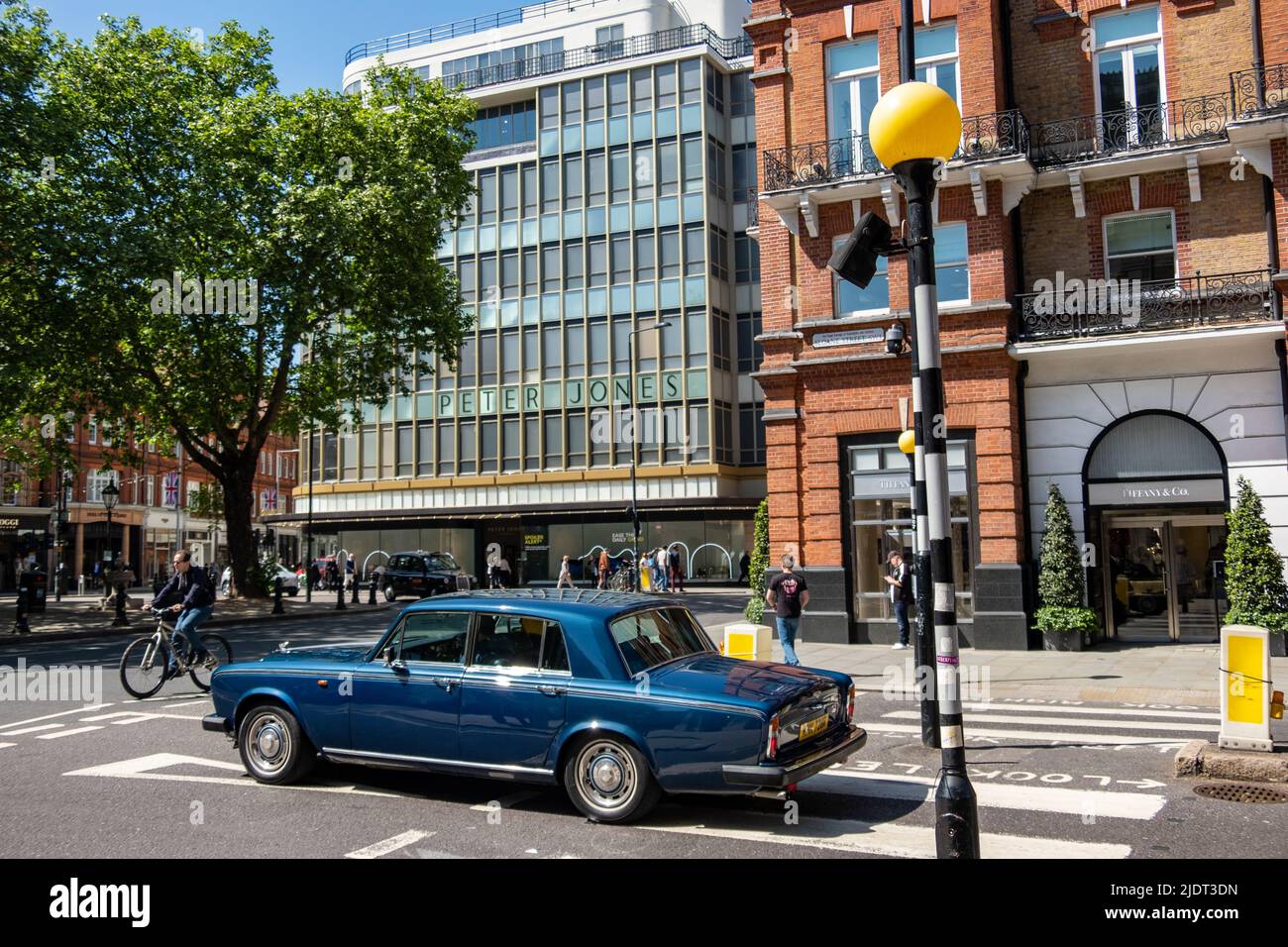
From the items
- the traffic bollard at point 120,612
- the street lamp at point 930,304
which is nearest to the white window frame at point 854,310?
the street lamp at point 930,304

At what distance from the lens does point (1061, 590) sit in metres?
17.2

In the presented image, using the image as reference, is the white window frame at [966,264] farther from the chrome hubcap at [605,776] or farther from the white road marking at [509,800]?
the chrome hubcap at [605,776]

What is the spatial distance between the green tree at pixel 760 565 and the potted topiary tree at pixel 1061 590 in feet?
17.0

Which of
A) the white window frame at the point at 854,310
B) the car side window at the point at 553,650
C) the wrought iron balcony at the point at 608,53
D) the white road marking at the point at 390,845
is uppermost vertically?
the wrought iron balcony at the point at 608,53

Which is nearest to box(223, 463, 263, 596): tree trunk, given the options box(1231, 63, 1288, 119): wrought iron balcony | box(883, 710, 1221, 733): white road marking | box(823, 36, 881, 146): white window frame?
box(823, 36, 881, 146): white window frame

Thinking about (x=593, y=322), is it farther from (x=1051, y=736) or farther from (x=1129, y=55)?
(x=1051, y=736)

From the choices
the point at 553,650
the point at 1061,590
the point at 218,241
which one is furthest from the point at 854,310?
the point at 218,241

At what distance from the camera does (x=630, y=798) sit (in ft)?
21.4

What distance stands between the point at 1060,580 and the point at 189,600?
545 inches

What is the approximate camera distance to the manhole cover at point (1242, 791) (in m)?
7.30

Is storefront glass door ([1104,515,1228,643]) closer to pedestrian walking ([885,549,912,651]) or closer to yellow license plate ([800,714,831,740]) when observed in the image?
pedestrian walking ([885,549,912,651])
